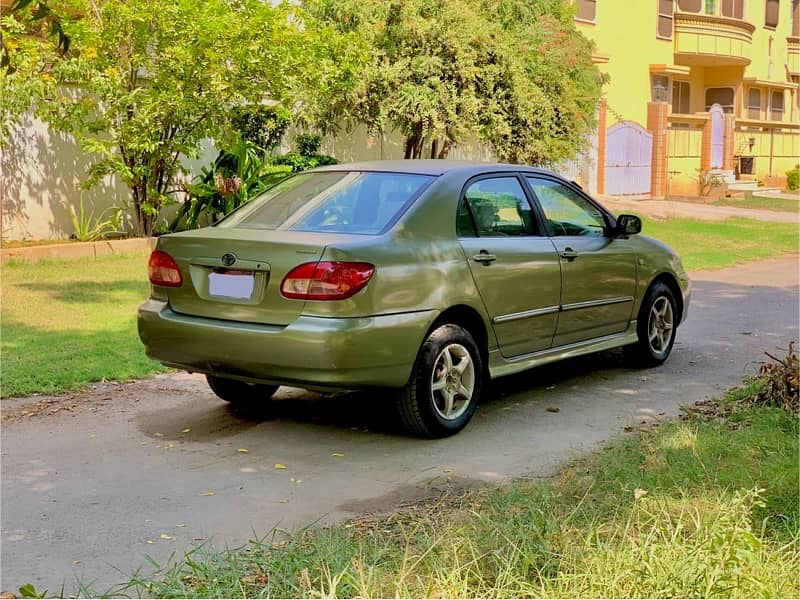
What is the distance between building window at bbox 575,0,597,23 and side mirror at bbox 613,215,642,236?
901 inches

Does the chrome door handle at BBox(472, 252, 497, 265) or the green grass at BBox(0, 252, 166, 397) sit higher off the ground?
the chrome door handle at BBox(472, 252, 497, 265)

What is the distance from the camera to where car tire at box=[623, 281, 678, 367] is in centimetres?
832

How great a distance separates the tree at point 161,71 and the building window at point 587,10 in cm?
1660

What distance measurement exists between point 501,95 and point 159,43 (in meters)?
7.49

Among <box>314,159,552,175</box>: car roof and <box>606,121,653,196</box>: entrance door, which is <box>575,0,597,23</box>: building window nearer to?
<box>606,121,653,196</box>: entrance door

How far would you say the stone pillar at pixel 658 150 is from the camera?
31.1 metres

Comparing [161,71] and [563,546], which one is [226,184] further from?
[563,546]

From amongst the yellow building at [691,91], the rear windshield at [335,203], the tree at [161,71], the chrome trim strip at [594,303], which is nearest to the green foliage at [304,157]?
the tree at [161,71]

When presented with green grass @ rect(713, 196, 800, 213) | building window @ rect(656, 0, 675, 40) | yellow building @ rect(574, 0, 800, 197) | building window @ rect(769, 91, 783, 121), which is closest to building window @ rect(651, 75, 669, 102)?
yellow building @ rect(574, 0, 800, 197)

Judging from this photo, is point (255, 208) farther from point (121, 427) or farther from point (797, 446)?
point (797, 446)

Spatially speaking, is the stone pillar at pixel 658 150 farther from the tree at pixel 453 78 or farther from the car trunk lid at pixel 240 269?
the car trunk lid at pixel 240 269

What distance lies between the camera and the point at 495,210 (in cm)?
703

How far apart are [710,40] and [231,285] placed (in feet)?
109

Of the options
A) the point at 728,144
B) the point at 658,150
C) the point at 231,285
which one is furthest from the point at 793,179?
the point at 231,285
